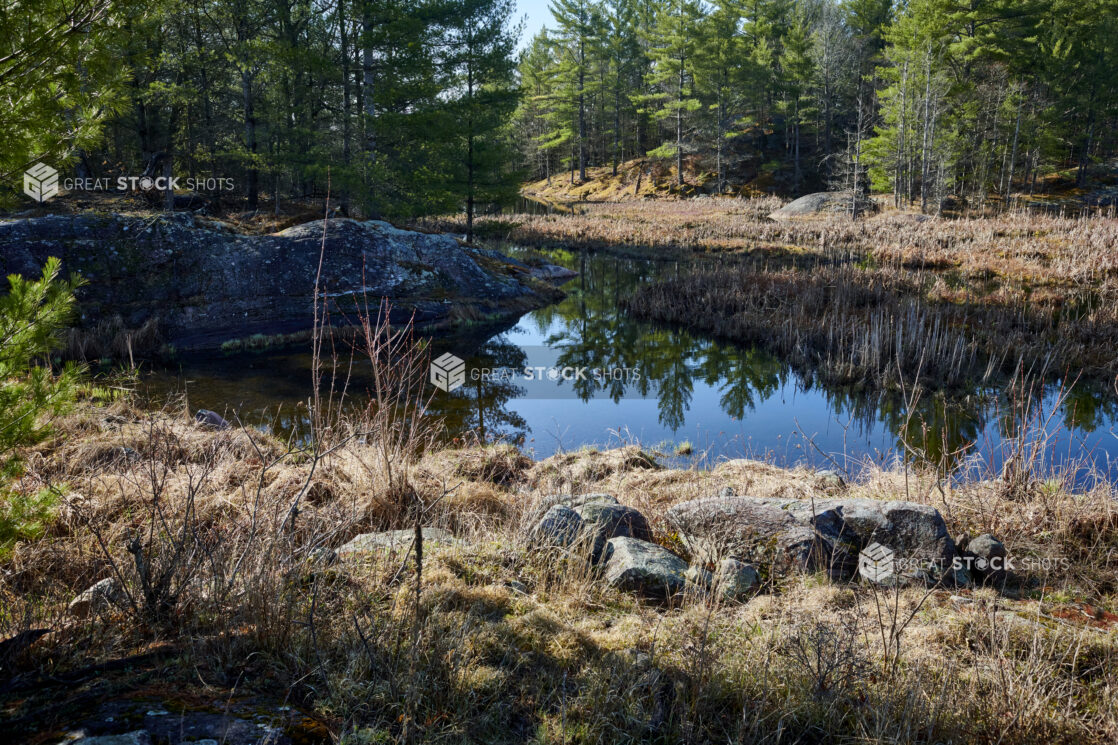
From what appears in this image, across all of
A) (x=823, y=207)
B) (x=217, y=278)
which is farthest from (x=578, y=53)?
(x=217, y=278)

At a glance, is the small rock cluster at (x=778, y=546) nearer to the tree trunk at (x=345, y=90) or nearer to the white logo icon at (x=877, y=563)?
the white logo icon at (x=877, y=563)

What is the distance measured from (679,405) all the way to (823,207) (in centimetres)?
2696

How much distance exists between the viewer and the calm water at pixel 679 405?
22.4 feet

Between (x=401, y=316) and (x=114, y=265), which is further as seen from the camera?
(x=401, y=316)

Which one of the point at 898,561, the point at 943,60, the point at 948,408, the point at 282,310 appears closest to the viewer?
the point at 898,561

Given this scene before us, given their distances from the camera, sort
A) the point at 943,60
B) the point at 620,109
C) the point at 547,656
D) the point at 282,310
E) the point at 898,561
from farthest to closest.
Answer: the point at 620,109 → the point at 943,60 → the point at 282,310 → the point at 898,561 → the point at 547,656

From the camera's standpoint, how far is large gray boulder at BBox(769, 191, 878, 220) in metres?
29.9

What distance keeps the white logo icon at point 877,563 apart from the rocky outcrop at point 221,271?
8815 mm

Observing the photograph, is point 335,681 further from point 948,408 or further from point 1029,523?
point 948,408

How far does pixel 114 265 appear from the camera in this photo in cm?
1077

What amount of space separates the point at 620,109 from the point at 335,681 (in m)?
52.3

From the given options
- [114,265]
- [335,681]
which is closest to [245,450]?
[335,681]

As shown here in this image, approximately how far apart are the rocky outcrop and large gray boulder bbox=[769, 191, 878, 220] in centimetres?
2222

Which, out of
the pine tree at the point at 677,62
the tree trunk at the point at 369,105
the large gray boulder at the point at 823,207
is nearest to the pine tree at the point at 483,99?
the tree trunk at the point at 369,105
